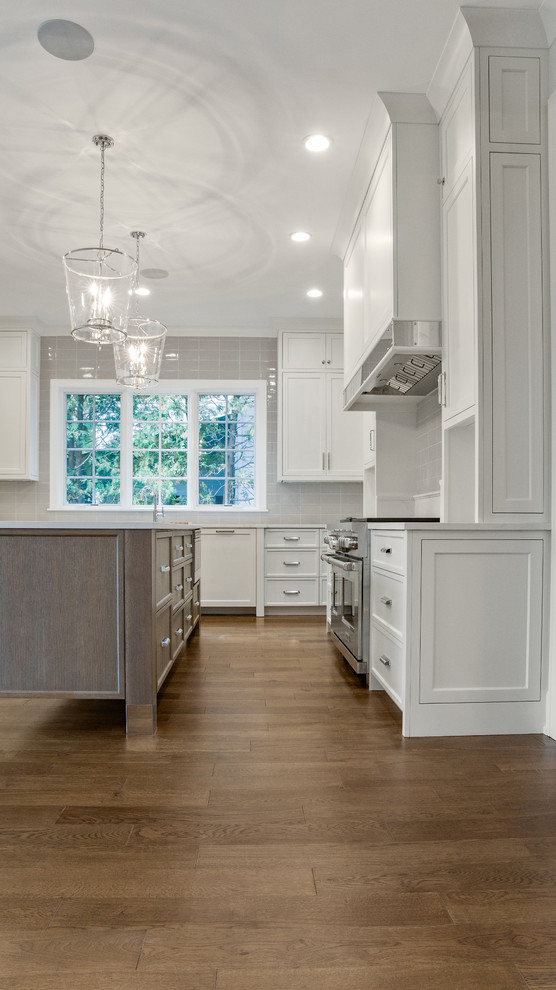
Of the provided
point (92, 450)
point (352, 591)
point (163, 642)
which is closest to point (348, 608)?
point (352, 591)

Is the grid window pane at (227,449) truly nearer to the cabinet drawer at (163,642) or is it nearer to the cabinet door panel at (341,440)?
the cabinet door panel at (341,440)

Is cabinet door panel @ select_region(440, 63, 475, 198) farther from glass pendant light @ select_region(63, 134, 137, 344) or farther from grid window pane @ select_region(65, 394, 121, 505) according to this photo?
grid window pane @ select_region(65, 394, 121, 505)

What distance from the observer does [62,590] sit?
2.37 m

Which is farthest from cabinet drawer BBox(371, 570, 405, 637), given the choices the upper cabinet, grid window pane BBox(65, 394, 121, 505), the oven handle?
grid window pane BBox(65, 394, 121, 505)

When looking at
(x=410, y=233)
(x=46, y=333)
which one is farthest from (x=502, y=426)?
(x=46, y=333)

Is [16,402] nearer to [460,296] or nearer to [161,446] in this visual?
[161,446]

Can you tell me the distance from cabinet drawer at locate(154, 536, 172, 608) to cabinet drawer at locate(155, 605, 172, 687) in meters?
0.07

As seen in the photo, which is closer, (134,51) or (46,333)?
(134,51)

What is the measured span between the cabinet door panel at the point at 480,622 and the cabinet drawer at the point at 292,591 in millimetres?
3148

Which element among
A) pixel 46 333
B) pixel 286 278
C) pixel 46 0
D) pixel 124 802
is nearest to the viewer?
pixel 124 802

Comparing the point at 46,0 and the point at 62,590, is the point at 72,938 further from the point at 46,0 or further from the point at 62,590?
the point at 46,0

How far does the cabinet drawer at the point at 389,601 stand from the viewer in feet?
8.07

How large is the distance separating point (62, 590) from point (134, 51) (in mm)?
2180

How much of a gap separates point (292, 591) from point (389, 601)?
9.32 ft
